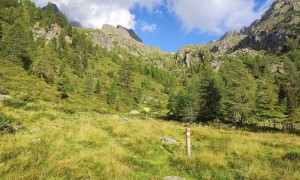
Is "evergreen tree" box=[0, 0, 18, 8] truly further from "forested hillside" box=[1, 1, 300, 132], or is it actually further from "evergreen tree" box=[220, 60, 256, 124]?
"evergreen tree" box=[220, 60, 256, 124]

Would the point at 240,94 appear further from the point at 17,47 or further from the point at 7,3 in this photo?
the point at 7,3

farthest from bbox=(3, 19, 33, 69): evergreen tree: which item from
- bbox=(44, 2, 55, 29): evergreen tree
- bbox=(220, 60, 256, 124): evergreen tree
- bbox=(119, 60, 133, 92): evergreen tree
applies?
bbox=(220, 60, 256, 124): evergreen tree

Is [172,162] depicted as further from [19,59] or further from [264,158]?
[19,59]

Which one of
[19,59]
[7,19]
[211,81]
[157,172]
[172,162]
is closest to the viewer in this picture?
[157,172]

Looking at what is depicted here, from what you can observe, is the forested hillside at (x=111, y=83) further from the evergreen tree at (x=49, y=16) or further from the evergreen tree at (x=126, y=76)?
the evergreen tree at (x=49, y=16)

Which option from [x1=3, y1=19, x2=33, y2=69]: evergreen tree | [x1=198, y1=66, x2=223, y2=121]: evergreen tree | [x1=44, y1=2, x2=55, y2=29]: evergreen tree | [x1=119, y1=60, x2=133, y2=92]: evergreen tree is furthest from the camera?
[x1=44, y1=2, x2=55, y2=29]: evergreen tree

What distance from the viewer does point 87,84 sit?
7531 cm

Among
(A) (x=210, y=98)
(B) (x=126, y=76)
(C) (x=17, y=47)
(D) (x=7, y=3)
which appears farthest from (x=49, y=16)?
(A) (x=210, y=98)

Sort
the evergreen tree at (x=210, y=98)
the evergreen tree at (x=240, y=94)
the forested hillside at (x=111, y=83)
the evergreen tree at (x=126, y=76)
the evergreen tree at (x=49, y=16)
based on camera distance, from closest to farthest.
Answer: the evergreen tree at (x=240, y=94) < the forested hillside at (x=111, y=83) < the evergreen tree at (x=210, y=98) < the evergreen tree at (x=126, y=76) < the evergreen tree at (x=49, y=16)

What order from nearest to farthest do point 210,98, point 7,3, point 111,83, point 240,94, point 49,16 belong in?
1. point 240,94
2. point 210,98
3. point 111,83
4. point 7,3
5. point 49,16

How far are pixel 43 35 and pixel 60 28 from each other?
16210mm

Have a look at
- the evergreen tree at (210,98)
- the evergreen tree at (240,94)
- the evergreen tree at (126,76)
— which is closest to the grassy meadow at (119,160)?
the evergreen tree at (240,94)

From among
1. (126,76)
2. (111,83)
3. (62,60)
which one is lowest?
(111,83)

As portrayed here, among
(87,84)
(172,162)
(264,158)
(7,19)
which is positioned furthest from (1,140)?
(7,19)
